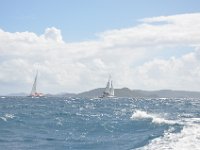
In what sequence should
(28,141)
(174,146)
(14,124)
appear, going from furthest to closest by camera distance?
(14,124) → (28,141) → (174,146)

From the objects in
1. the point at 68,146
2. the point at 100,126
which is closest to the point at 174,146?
the point at 68,146

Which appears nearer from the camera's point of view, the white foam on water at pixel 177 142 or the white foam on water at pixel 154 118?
the white foam on water at pixel 177 142

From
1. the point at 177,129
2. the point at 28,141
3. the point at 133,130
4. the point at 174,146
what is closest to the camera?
the point at 174,146

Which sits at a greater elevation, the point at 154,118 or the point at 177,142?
the point at 154,118

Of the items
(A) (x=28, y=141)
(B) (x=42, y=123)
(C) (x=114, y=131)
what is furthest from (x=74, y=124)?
(A) (x=28, y=141)

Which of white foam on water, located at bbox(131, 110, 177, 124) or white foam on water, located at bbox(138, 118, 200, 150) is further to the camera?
white foam on water, located at bbox(131, 110, 177, 124)

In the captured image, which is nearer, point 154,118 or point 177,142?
point 177,142

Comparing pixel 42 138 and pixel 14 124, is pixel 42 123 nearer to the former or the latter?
pixel 14 124

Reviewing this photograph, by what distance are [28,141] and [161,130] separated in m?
13.7

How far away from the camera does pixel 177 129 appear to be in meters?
44.7

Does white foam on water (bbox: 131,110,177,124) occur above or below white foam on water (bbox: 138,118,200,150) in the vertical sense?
above

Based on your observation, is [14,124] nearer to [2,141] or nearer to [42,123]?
[42,123]

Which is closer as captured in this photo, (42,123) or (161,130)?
(161,130)

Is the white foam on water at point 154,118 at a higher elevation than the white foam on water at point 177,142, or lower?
higher
